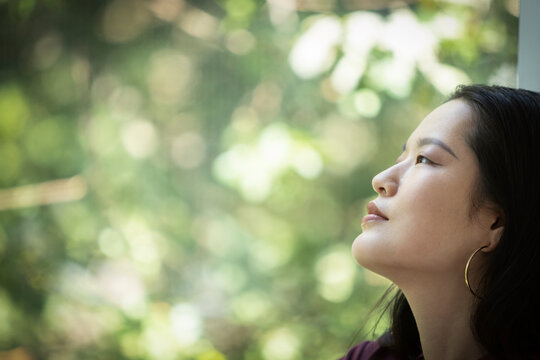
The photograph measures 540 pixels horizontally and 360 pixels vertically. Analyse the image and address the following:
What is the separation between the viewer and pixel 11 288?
67.1 inches

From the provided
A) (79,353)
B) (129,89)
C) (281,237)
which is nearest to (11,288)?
(79,353)

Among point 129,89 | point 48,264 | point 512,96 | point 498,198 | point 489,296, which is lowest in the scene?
point 489,296

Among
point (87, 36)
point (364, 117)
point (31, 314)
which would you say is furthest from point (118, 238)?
point (364, 117)

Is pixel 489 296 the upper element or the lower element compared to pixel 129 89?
lower

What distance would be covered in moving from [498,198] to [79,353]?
1.29 metres

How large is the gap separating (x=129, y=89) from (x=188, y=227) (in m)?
0.44

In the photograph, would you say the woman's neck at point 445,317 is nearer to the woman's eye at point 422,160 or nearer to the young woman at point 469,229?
the young woman at point 469,229

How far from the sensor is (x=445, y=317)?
0.96 meters

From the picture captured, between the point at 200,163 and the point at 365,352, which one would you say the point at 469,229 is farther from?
the point at 200,163

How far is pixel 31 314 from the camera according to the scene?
1.69m

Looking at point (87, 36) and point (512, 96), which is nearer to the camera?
point (512, 96)

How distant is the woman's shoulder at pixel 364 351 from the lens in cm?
109

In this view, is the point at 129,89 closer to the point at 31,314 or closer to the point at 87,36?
the point at 87,36

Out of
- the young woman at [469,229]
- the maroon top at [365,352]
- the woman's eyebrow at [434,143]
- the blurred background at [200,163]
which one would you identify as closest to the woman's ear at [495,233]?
the young woman at [469,229]
